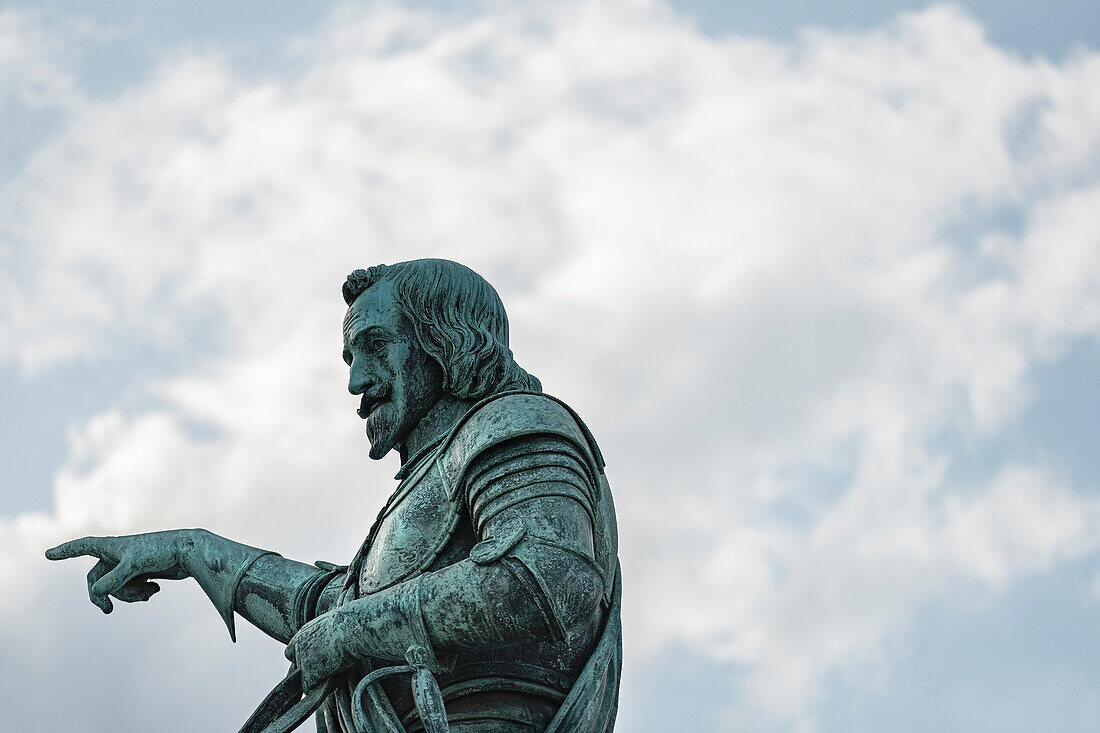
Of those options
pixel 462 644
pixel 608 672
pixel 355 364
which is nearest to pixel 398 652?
pixel 462 644

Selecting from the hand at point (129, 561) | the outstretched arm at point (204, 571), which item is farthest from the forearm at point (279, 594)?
the hand at point (129, 561)

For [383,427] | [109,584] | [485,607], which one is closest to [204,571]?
→ [109,584]

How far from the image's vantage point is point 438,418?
1009cm

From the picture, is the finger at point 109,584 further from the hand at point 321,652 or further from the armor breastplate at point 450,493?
the hand at point 321,652

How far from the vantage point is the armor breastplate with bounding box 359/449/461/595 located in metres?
9.24

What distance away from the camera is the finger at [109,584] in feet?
34.7

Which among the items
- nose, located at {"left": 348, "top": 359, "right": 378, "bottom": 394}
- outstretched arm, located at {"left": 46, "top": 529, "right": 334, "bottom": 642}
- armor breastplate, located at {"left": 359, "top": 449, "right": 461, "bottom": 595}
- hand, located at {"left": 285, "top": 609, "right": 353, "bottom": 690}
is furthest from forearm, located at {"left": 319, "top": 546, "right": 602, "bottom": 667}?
outstretched arm, located at {"left": 46, "top": 529, "right": 334, "bottom": 642}

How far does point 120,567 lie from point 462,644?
112 inches

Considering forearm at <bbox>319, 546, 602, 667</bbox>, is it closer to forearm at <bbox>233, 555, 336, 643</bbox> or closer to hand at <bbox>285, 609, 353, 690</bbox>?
hand at <bbox>285, 609, 353, 690</bbox>

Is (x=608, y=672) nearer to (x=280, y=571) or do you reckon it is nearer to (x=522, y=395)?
(x=522, y=395)

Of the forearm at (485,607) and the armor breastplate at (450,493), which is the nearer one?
the forearm at (485,607)

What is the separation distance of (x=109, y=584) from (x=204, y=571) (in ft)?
1.89

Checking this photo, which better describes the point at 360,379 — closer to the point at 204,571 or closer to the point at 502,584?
the point at 204,571

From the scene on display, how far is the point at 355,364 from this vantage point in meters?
10.2
